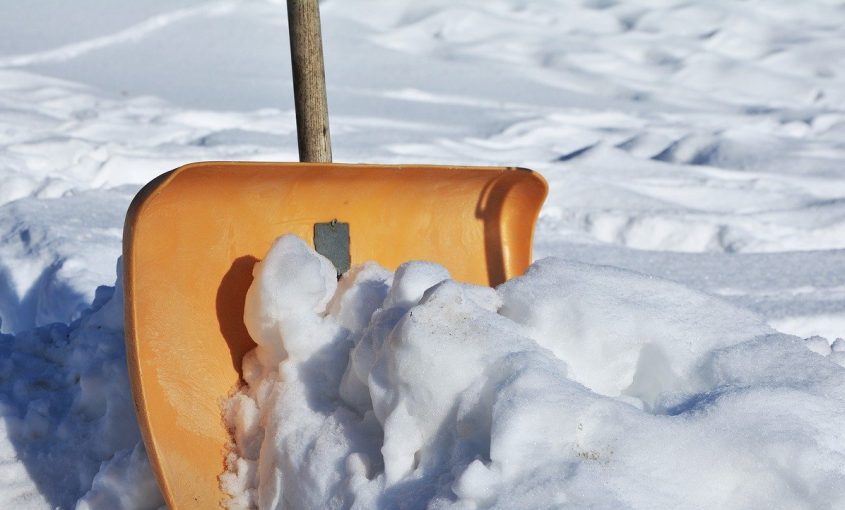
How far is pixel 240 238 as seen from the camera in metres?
2.03

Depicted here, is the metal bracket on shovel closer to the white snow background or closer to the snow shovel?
the snow shovel

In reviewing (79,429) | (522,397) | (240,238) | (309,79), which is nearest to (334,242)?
(240,238)

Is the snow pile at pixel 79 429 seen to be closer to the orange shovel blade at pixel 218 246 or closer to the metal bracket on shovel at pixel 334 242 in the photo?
the orange shovel blade at pixel 218 246

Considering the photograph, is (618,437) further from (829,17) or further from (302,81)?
(829,17)

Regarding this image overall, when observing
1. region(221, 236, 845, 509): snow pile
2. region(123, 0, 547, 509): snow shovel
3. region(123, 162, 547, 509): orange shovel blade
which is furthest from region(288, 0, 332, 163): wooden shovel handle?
region(221, 236, 845, 509): snow pile

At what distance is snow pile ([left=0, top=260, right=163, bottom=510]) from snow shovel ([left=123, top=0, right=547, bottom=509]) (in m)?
0.12

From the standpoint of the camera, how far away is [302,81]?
2541 millimetres

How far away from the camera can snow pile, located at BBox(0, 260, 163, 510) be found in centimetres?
182

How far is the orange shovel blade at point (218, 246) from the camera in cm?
179

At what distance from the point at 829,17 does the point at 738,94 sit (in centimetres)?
271

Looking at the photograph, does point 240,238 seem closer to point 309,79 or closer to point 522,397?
point 309,79

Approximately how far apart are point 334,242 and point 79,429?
664 mm

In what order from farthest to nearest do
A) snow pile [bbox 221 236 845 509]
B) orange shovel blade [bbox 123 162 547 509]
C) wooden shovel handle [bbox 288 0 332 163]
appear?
wooden shovel handle [bbox 288 0 332 163]
orange shovel blade [bbox 123 162 547 509]
snow pile [bbox 221 236 845 509]

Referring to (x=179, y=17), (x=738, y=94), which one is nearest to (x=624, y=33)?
(x=738, y=94)
